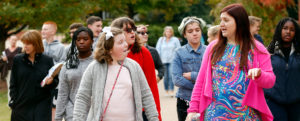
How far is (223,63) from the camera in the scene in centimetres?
448

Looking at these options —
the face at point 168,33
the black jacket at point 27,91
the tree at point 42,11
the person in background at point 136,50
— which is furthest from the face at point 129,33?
the tree at point 42,11

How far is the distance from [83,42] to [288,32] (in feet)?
8.64

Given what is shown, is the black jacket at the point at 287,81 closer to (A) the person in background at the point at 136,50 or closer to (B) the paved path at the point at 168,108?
(A) the person in background at the point at 136,50

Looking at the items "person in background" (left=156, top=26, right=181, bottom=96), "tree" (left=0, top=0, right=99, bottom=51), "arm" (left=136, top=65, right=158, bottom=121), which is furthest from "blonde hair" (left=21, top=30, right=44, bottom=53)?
"tree" (left=0, top=0, right=99, bottom=51)

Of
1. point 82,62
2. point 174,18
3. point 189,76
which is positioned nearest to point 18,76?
point 82,62

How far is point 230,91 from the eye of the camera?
4.40 metres

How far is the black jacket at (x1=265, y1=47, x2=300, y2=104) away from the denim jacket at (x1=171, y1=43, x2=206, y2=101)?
38.1 inches

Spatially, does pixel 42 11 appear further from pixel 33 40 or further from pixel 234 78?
pixel 234 78

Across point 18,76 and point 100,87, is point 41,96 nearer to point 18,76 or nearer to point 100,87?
point 18,76

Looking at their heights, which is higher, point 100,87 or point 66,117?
point 100,87

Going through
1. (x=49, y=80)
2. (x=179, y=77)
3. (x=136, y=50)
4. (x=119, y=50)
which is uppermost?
(x=119, y=50)

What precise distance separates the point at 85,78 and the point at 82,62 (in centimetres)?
162

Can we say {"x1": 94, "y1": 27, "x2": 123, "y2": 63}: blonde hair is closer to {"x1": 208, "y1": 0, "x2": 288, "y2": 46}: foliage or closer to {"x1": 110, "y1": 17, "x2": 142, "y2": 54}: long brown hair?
{"x1": 110, "y1": 17, "x2": 142, "y2": 54}: long brown hair

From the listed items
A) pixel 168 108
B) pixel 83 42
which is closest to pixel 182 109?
pixel 83 42
